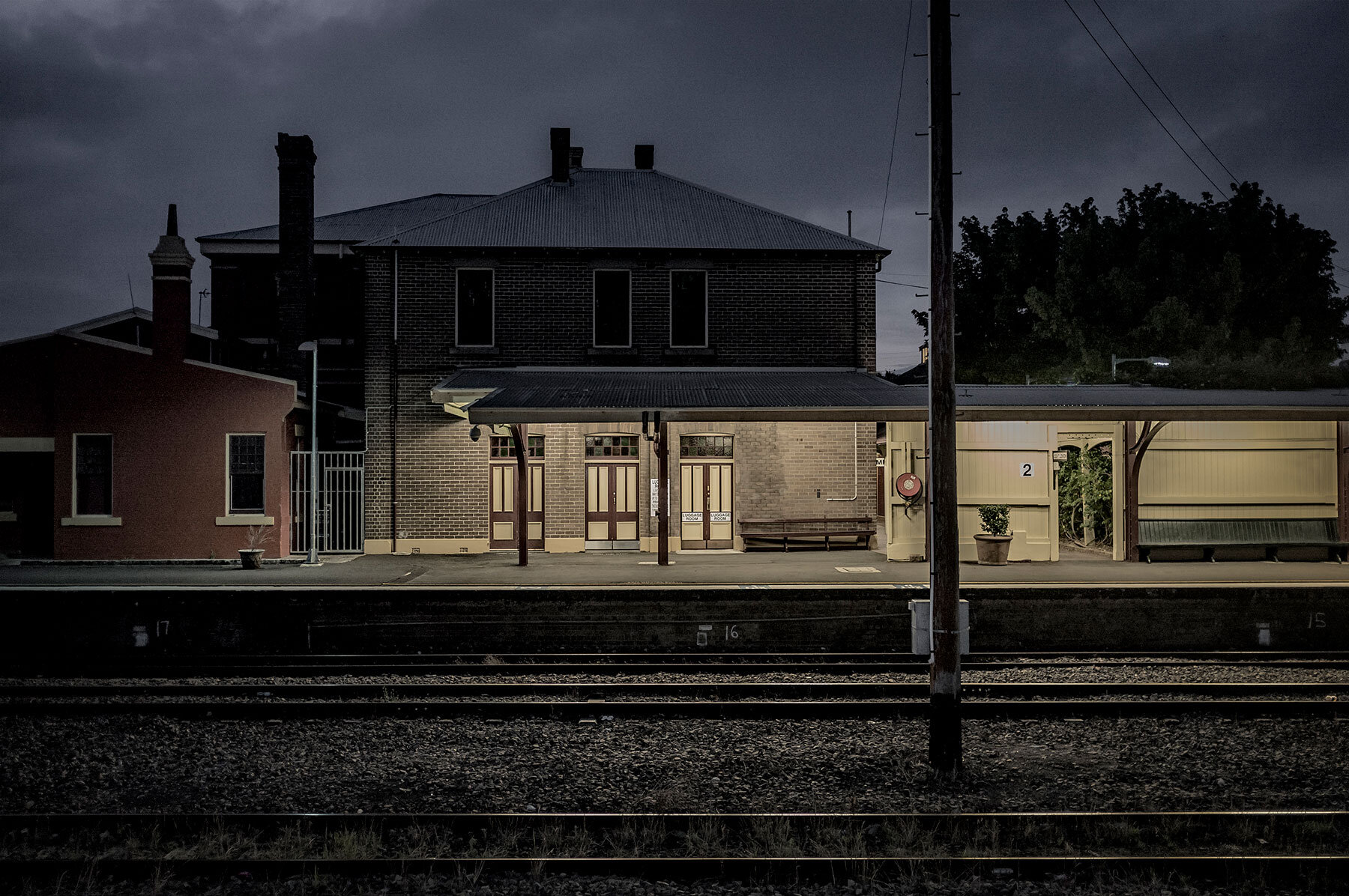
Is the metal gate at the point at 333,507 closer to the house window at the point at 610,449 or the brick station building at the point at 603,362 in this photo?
the brick station building at the point at 603,362

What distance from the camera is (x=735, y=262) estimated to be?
19828 mm

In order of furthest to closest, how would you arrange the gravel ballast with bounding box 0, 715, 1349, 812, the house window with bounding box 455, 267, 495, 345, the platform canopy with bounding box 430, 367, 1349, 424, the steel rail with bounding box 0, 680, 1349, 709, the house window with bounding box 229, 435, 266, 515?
1. the house window with bounding box 455, 267, 495, 345
2. the house window with bounding box 229, 435, 266, 515
3. the platform canopy with bounding box 430, 367, 1349, 424
4. the steel rail with bounding box 0, 680, 1349, 709
5. the gravel ballast with bounding box 0, 715, 1349, 812

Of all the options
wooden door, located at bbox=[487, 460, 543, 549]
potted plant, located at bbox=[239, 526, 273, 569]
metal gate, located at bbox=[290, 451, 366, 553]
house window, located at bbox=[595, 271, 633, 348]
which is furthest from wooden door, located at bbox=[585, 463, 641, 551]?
potted plant, located at bbox=[239, 526, 273, 569]

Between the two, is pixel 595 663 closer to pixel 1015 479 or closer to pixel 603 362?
pixel 1015 479

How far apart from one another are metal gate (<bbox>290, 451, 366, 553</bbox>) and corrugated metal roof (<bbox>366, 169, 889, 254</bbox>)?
4.86 meters

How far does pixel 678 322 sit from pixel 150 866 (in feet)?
52.4

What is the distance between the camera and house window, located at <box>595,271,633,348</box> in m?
19.9

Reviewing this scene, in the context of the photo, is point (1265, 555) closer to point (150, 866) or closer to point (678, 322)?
point (678, 322)

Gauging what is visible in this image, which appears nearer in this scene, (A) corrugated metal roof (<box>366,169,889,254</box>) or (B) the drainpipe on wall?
(B) the drainpipe on wall

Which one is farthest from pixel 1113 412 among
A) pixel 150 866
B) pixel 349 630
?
pixel 150 866

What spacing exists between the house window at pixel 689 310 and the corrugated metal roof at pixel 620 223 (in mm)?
800

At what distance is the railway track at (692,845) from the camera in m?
5.21

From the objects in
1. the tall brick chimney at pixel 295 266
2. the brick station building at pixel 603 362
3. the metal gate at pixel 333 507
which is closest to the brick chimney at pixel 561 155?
the brick station building at pixel 603 362

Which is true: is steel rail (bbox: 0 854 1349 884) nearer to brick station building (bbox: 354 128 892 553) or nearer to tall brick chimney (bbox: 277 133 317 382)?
brick station building (bbox: 354 128 892 553)
